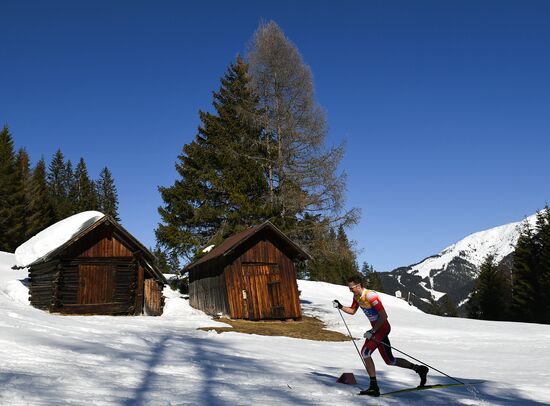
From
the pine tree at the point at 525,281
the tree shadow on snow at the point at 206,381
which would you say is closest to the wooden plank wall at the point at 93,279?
the tree shadow on snow at the point at 206,381

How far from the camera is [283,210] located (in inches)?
1234

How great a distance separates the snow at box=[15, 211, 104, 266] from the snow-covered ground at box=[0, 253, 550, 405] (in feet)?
39.1

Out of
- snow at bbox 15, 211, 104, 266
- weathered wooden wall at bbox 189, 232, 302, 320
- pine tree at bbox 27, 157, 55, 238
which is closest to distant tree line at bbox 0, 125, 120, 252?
pine tree at bbox 27, 157, 55, 238

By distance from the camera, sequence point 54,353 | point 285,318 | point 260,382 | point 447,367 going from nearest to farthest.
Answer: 1. point 260,382
2. point 54,353
3. point 447,367
4. point 285,318

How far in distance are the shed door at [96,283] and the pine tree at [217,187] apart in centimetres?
824

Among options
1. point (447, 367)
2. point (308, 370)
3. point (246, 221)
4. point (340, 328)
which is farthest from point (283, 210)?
point (308, 370)

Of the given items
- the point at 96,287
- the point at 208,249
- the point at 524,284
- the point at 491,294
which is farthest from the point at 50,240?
the point at 491,294

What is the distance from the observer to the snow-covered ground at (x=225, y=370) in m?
6.77

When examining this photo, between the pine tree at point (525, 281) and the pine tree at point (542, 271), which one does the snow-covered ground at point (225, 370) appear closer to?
the pine tree at point (542, 271)

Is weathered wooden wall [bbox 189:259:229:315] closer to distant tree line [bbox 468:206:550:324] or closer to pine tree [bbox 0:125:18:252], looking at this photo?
pine tree [bbox 0:125:18:252]

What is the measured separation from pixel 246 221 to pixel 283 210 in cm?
378

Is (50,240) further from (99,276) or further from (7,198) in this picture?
(7,198)

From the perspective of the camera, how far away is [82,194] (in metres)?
82.1

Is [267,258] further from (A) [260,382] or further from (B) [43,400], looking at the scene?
(B) [43,400]
